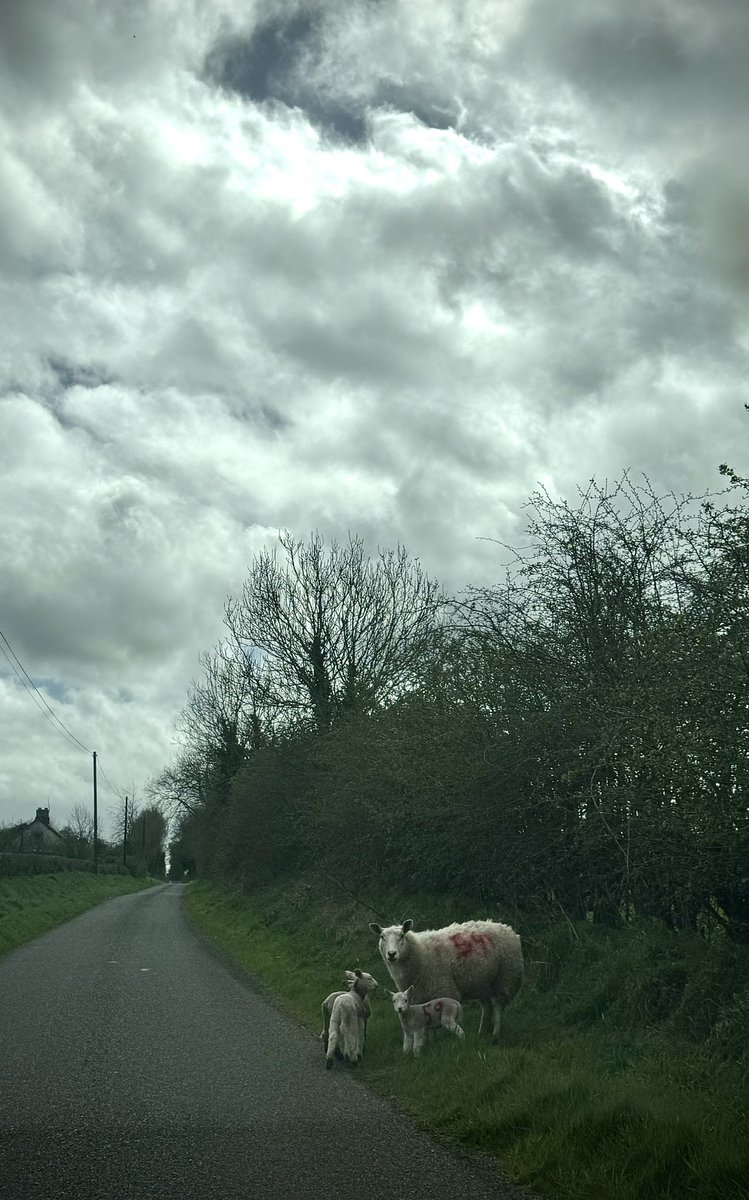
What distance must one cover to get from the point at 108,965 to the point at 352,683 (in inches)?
593

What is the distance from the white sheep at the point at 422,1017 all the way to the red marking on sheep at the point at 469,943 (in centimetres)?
95

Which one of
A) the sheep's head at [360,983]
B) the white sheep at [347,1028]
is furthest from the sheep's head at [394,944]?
the white sheep at [347,1028]

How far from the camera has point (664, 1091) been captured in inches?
305

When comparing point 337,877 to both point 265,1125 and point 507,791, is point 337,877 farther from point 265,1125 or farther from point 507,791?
point 265,1125

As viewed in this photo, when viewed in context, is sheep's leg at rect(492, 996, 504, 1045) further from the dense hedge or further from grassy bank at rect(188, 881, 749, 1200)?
the dense hedge

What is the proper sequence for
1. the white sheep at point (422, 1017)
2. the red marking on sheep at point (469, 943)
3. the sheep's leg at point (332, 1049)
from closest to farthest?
the sheep's leg at point (332, 1049) → the white sheep at point (422, 1017) → the red marking on sheep at point (469, 943)

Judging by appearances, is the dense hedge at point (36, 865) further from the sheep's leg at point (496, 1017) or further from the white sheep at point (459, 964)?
the sheep's leg at point (496, 1017)

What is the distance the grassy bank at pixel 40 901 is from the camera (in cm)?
2654

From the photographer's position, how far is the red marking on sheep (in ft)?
38.5

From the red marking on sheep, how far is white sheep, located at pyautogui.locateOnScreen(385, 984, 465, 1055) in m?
0.95

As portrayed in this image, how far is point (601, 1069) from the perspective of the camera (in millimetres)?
8805

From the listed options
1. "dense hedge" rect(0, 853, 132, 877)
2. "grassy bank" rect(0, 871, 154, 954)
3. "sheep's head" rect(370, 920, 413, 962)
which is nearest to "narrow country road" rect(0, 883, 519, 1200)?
"sheep's head" rect(370, 920, 413, 962)

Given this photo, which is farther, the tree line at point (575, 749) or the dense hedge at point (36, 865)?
the dense hedge at point (36, 865)

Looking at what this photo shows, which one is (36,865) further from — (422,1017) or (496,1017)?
(422,1017)
